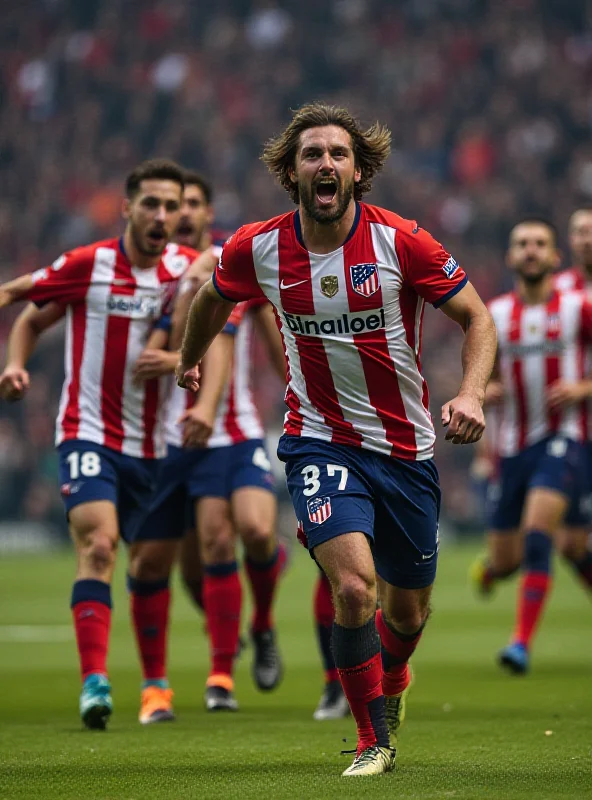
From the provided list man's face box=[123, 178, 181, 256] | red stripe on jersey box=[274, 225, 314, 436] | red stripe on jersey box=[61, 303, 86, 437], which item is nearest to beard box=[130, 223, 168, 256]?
man's face box=[123, 178, 181, 256]

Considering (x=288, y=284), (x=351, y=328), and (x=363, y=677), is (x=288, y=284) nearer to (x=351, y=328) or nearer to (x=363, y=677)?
(x=351, y=328)

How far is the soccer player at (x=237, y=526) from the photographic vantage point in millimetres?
7215

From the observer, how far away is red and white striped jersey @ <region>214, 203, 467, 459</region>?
16.0ft

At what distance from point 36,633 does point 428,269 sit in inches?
297

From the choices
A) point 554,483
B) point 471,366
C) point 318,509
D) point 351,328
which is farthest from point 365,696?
point 554,483

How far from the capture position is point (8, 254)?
24.8 metres

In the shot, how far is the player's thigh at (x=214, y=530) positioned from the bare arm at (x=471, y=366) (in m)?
2.64

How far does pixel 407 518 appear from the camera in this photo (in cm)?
498

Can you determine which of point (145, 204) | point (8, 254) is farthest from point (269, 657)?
point (8, 254)

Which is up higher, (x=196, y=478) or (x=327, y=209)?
(x=327, y=209)

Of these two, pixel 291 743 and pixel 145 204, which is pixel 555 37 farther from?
pixel 291 743

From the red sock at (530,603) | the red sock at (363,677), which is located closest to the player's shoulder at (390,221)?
the red sock at (363,677)

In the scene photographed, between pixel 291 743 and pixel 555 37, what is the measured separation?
926 inches

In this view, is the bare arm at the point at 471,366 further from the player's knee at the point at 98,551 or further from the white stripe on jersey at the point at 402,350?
the player's knee at the point at 98,551
